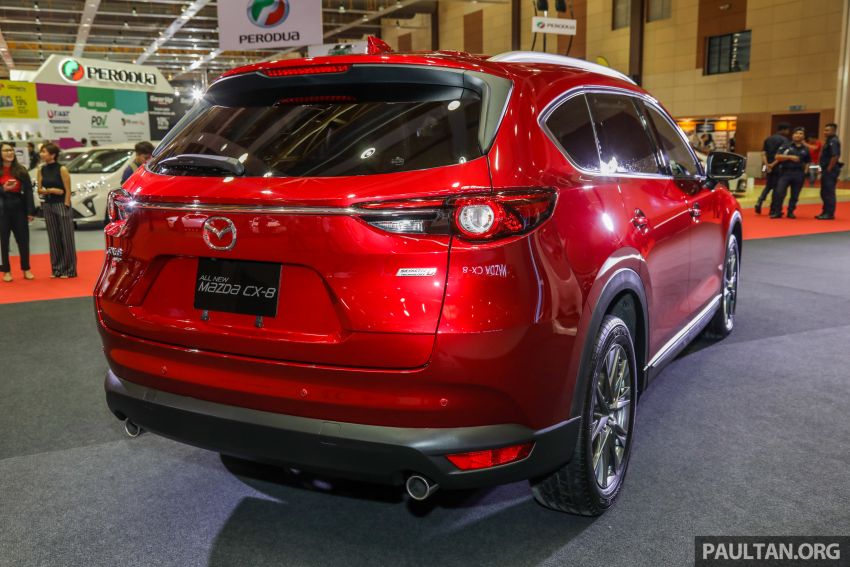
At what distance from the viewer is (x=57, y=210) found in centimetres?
813

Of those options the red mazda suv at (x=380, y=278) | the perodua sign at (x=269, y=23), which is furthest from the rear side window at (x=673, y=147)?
the perodua sign at (x=269, y=23)

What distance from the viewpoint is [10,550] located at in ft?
8.08

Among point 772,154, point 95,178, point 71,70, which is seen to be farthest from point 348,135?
point 71,70

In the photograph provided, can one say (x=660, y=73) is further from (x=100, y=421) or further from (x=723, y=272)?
(x=100, y=421)

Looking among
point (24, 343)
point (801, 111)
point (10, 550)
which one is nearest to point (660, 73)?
point (801, 111)

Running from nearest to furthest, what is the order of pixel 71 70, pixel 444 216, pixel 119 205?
pixel 444 216 < pixel 119 205 < pixel 71 70

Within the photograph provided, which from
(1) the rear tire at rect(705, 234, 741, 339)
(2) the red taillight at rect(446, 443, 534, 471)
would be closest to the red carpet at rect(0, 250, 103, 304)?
(1) the rear tire at rect(705, 234, 741, 339)

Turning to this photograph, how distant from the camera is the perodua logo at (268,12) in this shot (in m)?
7.89

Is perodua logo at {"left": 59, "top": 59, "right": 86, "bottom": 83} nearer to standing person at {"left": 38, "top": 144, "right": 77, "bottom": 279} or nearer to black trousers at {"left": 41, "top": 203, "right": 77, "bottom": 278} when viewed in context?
standing person at {"left": 38, "top": 144, "right": 77, "bottom": 279}

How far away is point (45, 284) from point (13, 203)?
937 mm

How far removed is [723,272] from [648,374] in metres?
1.69

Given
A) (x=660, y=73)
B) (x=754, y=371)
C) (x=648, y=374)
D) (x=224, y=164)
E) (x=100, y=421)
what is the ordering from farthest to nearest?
(x=660, y=73) < (x=754, y=371) < (x=100, y=421) < (x=648, y=374) < (x=224, y=164)

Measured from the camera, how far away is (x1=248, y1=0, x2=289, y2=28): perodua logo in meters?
7.89

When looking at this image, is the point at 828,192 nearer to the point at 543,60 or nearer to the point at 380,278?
the point at 543,60
